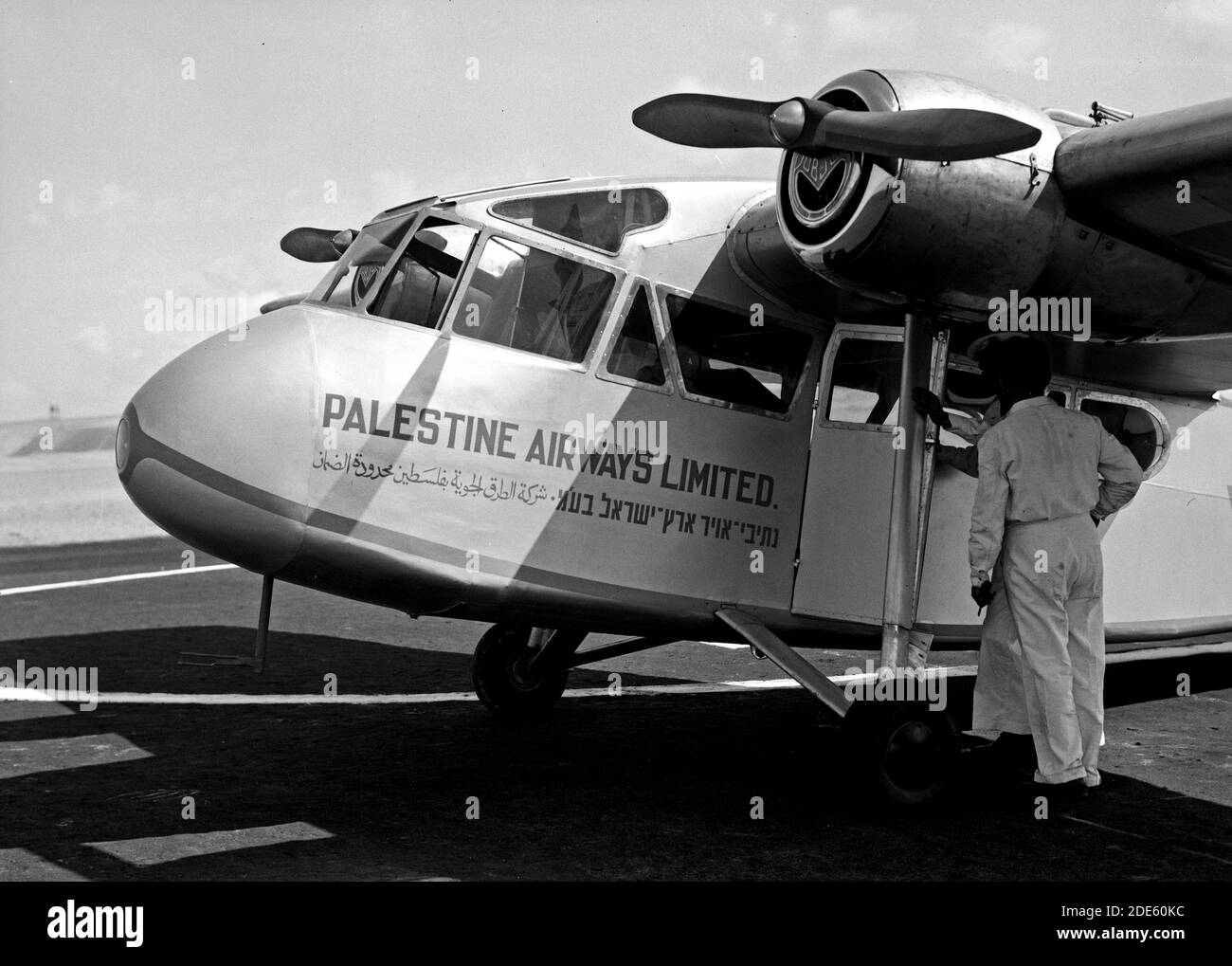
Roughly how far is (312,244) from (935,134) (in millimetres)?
4801

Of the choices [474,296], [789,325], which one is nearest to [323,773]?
[474,296]

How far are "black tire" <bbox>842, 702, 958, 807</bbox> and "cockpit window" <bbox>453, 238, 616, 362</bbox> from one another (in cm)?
240

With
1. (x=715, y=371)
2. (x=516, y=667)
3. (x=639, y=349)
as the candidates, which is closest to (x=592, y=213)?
(x=639, y=349)

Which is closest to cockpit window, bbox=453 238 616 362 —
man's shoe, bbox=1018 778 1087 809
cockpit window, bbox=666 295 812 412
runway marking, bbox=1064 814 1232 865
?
cockpit window, bbox=666 295 812 412

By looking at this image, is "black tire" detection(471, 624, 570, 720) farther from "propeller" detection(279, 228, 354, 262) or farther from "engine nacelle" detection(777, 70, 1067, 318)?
"engine nacelle" detection(777, 70, 1067, 318)

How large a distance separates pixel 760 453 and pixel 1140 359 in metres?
2.70

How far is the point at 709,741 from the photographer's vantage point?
8.22m

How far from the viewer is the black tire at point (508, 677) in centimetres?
877

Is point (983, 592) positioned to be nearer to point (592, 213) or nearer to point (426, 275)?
point (592, 213)

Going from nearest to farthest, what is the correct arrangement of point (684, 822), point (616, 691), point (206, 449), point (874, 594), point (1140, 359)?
point (206, 449) < point (684, 822) < point (874, 594) < point (1140, 359) < point (616, 691)

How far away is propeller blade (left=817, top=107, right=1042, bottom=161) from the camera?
5539 millimetres

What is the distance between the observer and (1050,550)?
6176 mm

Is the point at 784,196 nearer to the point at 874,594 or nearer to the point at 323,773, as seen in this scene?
the point at 874,594

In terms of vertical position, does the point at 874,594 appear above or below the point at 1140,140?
below
